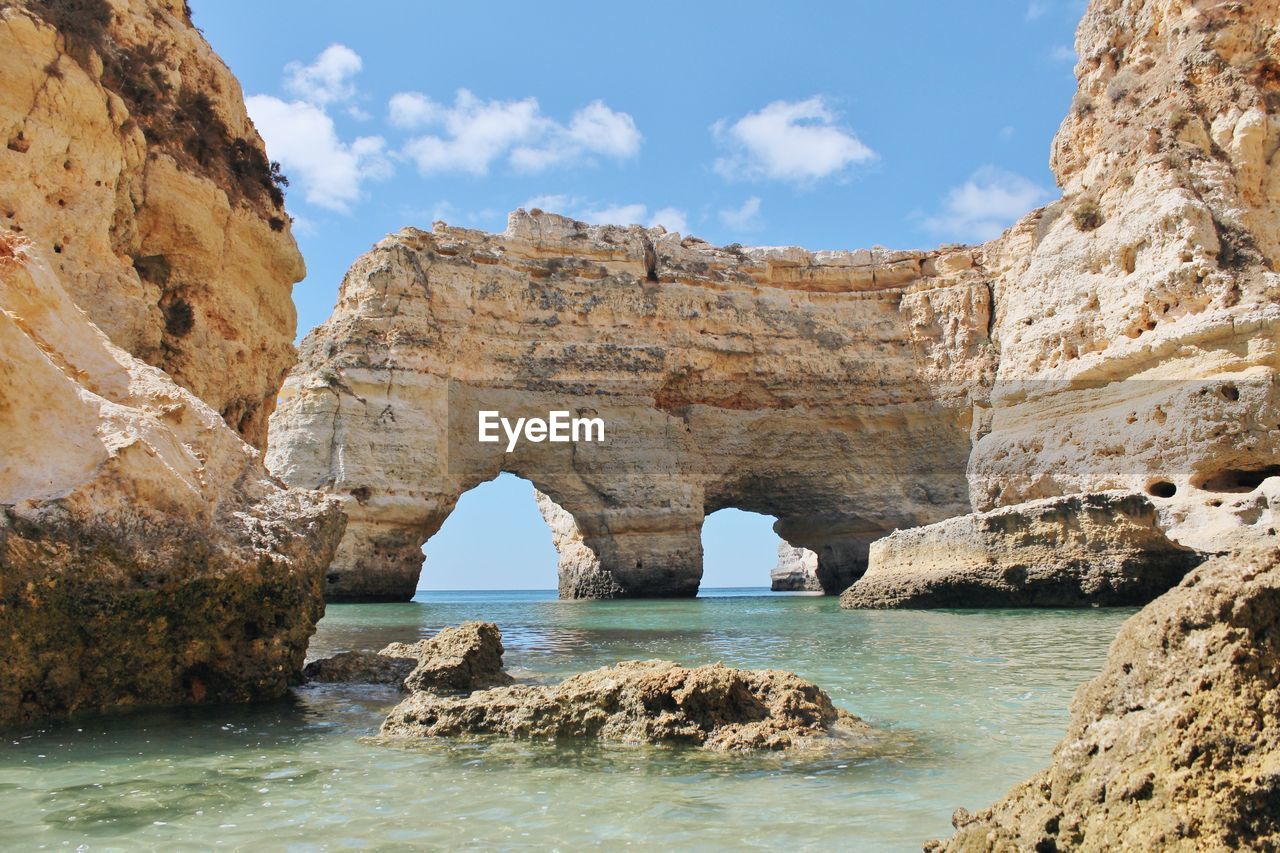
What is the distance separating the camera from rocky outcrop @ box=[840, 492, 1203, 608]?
13242 millimetres

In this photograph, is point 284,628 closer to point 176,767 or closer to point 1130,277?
point 176,767

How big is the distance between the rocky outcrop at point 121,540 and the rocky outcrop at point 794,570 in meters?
34.5

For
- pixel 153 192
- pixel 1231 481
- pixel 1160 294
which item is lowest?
pixel 1231 481

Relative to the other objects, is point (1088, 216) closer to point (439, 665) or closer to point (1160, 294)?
point (1160, 294)

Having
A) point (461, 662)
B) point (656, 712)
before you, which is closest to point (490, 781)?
point (656, 712)

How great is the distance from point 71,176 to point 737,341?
19.8m

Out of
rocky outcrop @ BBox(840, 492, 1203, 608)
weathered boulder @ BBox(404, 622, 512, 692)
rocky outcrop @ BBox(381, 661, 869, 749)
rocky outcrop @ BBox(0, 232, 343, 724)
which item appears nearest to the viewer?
rocky outcrop @ BBox(381, 661, 869, 749)

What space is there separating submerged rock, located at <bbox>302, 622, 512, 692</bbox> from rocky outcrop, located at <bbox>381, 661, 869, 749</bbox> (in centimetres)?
116

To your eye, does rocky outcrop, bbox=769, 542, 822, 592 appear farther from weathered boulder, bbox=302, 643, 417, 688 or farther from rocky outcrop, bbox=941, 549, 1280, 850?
rocky outcrop, bbox=941, 549, 1280, 850

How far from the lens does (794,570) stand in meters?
42.5

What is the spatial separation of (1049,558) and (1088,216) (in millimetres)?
8183

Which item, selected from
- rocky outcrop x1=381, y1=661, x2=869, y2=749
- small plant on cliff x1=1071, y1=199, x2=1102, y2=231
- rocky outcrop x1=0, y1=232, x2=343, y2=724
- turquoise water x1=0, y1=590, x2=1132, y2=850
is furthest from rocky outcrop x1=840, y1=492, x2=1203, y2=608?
rocky outcrop x1=0, y1=232, x2=343, y2=724

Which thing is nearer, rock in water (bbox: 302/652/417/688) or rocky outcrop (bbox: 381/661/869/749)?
rocky outcrop (bbox: 381/661/869/749)

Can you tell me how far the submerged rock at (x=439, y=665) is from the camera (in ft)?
20.3
